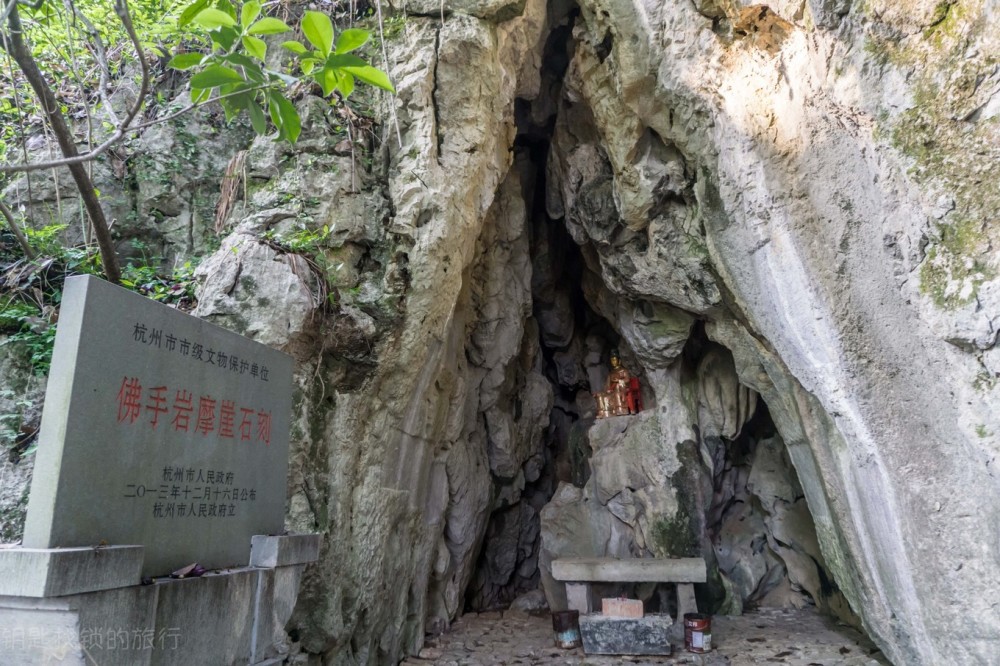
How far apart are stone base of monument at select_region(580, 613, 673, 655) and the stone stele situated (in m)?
4.38

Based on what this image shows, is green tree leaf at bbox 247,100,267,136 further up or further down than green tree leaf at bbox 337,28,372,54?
further up

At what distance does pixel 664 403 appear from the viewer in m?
8.41

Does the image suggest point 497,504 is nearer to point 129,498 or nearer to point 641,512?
point 641,512

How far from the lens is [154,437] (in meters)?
2.43

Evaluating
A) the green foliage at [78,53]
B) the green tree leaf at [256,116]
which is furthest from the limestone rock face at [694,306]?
the green tree leaf at [256,116]

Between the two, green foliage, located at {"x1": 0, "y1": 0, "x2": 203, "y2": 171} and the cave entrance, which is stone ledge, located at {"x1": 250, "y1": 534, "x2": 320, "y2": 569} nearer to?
green foliage, located at {"x1": 0, "y1": 0, "x2": 203, "y2": 171}

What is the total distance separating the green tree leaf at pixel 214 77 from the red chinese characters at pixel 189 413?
116cm

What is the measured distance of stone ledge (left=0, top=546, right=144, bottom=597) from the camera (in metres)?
1.87

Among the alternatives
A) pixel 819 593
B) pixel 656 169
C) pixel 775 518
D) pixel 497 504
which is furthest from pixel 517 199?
pixel 819 593

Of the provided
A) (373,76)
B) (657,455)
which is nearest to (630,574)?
(657,455)

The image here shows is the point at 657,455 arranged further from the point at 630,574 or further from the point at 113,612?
the point at 113,612

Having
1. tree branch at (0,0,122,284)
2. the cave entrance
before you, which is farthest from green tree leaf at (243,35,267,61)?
the cave entrance

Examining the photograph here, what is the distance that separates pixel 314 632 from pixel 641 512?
4.79 metres

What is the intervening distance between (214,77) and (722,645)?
7.03 m
